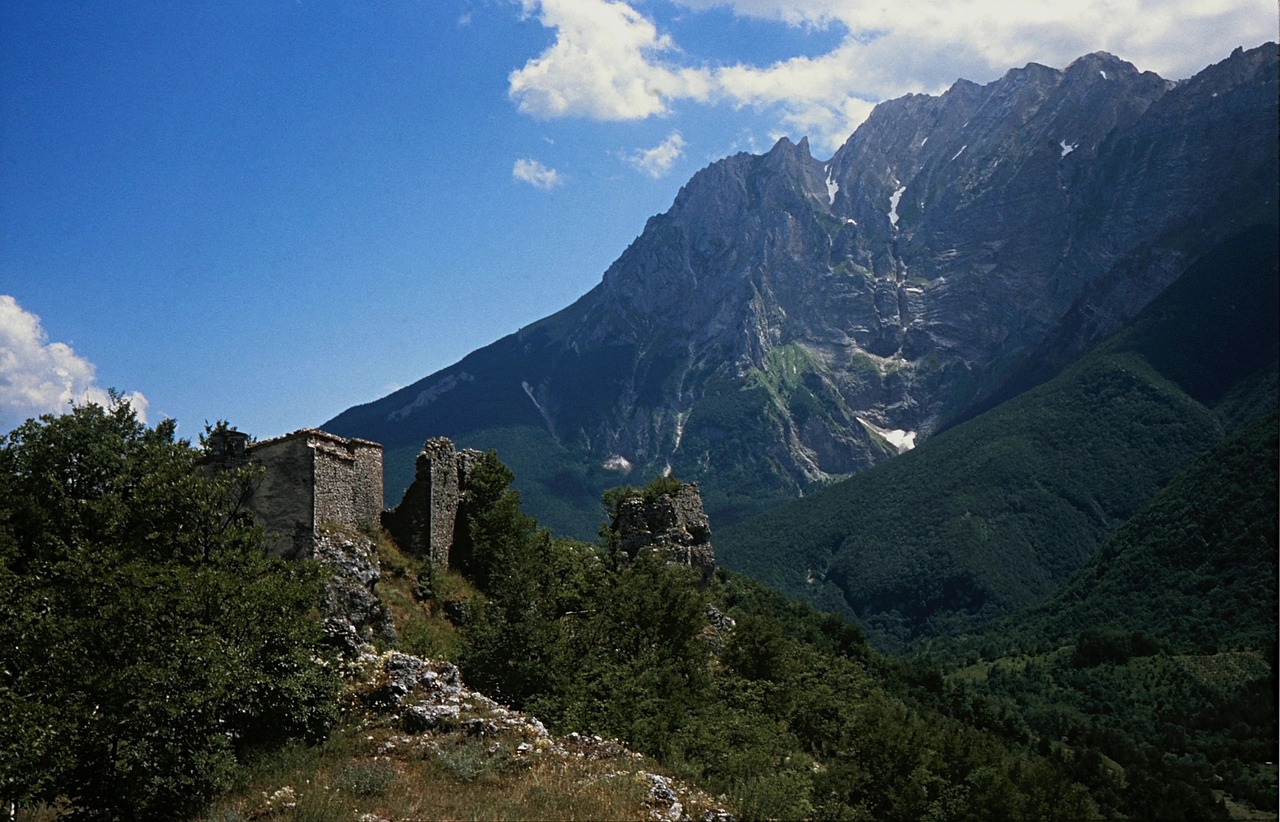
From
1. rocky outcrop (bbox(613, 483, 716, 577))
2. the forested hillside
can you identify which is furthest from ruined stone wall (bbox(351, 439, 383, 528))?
the forested hillside

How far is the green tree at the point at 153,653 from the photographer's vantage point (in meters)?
15.4

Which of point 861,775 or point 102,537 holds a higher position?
point 102,537

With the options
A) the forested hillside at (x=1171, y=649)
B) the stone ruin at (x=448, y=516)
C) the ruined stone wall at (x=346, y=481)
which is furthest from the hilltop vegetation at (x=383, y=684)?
the forested hillside at (x=1171, y=649)

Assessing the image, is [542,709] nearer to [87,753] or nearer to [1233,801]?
[87,753]

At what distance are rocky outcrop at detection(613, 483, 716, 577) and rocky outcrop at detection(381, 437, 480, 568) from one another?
8884mm

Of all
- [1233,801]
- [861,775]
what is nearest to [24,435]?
[861,775]

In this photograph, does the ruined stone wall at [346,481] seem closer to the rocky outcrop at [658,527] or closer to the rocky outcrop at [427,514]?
the rocky outcrop at [427,514]

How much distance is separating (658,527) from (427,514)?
38.1ft

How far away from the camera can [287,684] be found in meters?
18.2

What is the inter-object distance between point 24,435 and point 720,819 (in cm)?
2267

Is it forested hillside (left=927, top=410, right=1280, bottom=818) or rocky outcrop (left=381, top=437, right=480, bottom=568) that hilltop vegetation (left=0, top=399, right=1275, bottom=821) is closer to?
rocky outcrop (left=381, top=437, right=480, bottom=568)

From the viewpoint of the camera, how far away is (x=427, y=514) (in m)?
30.8

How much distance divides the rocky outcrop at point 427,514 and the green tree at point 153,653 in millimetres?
7215

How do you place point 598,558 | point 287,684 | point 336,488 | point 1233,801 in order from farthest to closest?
point 1233,801, point 598,558, point 336,488, point 287,684
